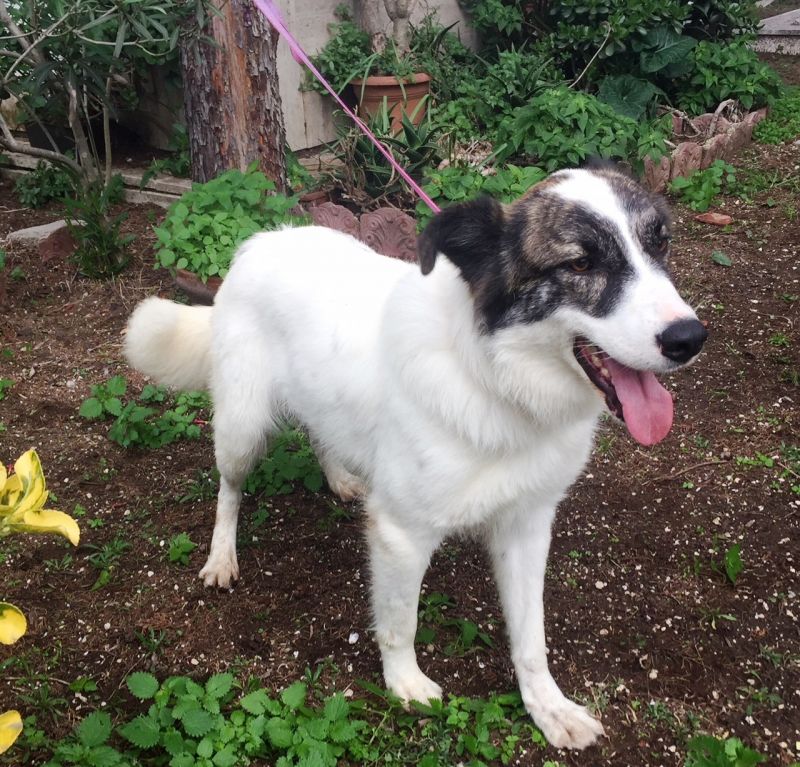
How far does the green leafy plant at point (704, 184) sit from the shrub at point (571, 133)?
41 centimetres

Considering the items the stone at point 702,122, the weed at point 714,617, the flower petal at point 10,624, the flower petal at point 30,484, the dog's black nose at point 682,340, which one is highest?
the flower petal at point 30,484

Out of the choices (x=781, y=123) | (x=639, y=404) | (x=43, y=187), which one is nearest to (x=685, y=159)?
(x=781, y=123)

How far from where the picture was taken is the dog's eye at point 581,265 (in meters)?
1.99

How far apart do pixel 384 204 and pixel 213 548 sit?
3.45m

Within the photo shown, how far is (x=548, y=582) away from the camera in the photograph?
294cm

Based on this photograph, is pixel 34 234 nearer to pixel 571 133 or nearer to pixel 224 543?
pixel 224 543

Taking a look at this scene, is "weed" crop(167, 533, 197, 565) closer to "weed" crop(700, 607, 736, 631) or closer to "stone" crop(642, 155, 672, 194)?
"weed" crop(700, 607, 736, 631)

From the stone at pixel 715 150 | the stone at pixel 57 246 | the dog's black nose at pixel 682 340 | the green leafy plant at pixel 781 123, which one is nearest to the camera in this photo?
the dog's black nose at pixel 682 340

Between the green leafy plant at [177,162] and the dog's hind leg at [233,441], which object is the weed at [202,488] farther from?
the green leafy plant at [177,162]

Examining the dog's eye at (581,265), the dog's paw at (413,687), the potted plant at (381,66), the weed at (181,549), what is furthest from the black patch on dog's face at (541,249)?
the potted plant at (381,66)

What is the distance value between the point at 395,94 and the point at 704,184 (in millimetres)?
2798

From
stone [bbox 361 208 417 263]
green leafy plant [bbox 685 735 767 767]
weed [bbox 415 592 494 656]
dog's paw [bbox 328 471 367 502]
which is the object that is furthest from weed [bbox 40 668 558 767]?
stone [bbox 361 208 417 263]

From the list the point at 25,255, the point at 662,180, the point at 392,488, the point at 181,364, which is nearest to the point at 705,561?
the point at 392,488

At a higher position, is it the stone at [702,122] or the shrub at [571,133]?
the shrub at [571,133]
